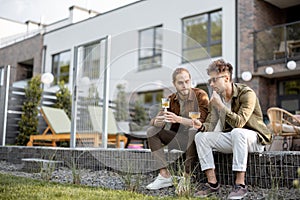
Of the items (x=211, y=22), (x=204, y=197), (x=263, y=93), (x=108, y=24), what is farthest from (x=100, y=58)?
(x=108, y=24)

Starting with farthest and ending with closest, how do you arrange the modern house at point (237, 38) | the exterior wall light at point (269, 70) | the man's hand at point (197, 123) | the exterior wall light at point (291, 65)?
the modern house at point (237, 38) < the exterior wall light at point (269, 70) < the exterior wall light at point (291, 65) < the man's hand at point (197, 123)

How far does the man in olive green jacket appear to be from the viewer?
8.84 feet

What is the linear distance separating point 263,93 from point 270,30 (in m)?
1.56

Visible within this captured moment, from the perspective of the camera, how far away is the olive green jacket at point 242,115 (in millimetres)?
2707

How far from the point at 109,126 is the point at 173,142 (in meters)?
3.48

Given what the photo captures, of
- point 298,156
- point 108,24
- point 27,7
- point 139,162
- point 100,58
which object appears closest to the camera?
point 298,156

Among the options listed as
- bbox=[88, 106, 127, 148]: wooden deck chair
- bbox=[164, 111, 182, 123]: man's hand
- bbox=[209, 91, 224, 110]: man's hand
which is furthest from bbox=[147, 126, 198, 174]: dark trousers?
bbox=[88, 106, 127, 148]: wooden deck chair

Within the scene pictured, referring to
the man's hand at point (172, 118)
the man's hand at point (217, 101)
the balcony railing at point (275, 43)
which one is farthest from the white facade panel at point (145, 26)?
the man's hand at point (217, 101)

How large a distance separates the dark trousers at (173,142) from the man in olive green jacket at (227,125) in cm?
15

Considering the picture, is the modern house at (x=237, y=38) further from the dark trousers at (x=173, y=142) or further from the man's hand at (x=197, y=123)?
the man's hand at (x=197, y=123)

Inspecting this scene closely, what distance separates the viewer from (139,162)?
3803mm

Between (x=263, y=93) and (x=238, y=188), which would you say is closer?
(x=238, y=188)

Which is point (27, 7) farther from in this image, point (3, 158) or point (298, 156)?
point (298, 156)

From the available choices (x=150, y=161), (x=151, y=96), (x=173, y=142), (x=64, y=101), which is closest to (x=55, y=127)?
(x=64, y=101)
